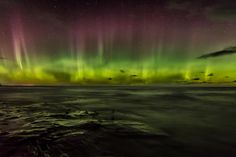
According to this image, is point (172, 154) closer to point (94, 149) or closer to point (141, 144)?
point (141, 144)

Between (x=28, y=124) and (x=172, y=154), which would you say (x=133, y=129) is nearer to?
(x=172, y=154)

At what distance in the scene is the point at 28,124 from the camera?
16.1 m

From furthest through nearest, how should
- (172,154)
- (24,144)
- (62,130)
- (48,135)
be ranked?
(62,130) < (48,135) < (24,144) < (172,154)

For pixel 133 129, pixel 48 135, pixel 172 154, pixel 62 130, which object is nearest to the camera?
pixel 172 154

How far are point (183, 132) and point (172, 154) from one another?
4.84m

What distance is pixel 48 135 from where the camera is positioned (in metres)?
13.0

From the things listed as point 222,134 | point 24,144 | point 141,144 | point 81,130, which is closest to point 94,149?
point 141,144

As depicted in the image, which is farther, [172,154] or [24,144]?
[24,144]

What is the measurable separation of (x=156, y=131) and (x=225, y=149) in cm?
443

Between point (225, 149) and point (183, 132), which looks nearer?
point (225, 149)

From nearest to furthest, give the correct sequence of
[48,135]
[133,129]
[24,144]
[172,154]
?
[172,154]
[24,144]
[48,135]
[133,129]

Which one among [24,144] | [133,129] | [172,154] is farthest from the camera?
[133,129]

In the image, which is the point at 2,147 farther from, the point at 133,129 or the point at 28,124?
the point at 133,129

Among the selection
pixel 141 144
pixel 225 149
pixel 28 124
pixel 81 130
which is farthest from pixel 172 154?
pixel 28 124
